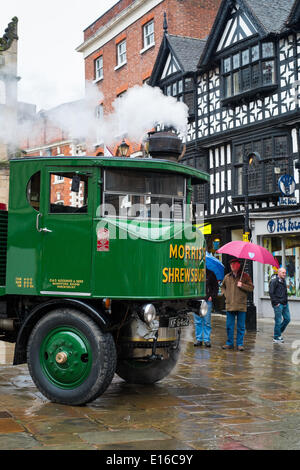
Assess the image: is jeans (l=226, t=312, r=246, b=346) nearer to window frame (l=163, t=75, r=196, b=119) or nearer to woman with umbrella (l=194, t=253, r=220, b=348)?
woman with umbrella (l=194, t=253, r=220, b=348)

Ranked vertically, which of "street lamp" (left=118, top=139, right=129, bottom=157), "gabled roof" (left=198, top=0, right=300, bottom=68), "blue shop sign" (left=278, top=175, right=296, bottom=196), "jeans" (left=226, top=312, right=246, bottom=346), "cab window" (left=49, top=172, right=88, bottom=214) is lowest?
"jeans" (left=226, top=312, right=246, bottom=346)

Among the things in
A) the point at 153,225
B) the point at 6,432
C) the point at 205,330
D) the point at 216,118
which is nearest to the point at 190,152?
the point at 216,118

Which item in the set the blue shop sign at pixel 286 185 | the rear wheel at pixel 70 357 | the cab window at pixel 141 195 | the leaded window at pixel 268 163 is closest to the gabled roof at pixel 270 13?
the leaded window at pixel 268 163

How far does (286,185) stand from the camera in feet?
58.1

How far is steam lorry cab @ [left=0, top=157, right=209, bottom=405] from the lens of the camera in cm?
648

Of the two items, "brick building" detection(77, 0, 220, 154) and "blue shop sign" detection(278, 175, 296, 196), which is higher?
"brick building" detection(77, 0, 220, 154)

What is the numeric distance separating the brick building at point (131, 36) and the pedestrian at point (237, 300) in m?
13.6

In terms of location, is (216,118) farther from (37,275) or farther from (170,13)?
(37,275)

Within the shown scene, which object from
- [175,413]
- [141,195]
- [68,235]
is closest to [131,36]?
[141,195]

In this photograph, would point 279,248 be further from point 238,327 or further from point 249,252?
point 238,327

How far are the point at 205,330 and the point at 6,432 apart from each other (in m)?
6.87

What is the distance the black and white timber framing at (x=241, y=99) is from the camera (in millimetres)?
18578

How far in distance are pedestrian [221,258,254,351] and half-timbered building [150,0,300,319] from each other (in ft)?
20.3

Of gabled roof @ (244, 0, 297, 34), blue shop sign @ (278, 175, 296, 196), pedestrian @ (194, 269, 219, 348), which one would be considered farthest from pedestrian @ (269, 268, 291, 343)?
gabled roof @ (244, 0, 297, 34)
